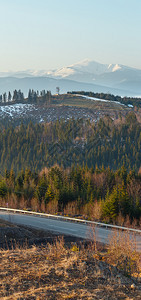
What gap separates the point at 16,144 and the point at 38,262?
521 feet

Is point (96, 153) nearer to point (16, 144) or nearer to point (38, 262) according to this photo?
point (16, 144)

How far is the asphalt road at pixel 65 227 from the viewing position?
1076 inches

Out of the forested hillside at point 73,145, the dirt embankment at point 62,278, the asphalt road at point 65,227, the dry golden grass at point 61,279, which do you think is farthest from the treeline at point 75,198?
the forested hillside at point 73,145

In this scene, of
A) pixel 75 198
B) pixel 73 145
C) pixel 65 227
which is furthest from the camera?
pixel 73 145

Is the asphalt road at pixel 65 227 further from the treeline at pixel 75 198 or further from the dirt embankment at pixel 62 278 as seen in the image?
the dirt embankment at pixel 62 278

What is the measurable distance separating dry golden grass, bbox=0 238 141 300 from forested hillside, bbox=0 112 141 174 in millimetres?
130998

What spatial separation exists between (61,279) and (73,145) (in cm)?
16817

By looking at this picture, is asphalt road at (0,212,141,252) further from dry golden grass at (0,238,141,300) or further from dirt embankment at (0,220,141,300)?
dry golden grass at (0,238,141,300)

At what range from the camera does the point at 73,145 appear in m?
178

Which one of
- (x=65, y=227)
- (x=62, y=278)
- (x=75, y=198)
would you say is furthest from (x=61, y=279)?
(x=75, y=198)

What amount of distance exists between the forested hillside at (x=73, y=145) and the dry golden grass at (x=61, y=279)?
430 ft

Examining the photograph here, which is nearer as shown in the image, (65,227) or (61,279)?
(61,279)

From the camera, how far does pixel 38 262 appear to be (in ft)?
36.7

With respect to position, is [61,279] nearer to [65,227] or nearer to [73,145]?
[65,227]
